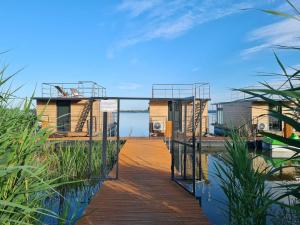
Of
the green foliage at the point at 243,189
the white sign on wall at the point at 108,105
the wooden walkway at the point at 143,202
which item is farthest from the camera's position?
the white sign on wall at the point at 108,105

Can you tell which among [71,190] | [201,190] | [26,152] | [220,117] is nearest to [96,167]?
[71,190]

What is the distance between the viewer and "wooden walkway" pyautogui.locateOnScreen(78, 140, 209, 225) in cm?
466

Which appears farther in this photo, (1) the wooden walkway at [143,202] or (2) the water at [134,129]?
(2) the water at [134,129]

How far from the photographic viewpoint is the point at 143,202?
5.52m

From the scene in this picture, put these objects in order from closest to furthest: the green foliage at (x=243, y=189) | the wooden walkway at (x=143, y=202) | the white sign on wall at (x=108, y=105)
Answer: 1. the green foliage at (x=243, y=189)
2. the wooden walkway at (x=143, y=202)
3. the white sign on wall at (x=108, y=105)

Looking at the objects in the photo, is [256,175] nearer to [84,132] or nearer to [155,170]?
[155,170]

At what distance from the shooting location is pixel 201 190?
8211 mm

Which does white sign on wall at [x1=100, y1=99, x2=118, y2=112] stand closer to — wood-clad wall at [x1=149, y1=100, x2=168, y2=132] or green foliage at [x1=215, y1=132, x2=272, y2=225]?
green foliage at [x1=215, y1=132, x2=272, y2=225]

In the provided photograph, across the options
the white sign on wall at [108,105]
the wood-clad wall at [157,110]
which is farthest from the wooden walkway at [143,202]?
the wood-clad wall at [157,110]

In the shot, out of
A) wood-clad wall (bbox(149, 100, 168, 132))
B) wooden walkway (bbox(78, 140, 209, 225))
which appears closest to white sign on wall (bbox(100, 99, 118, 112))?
wooden walkway (bbox(78, 140, 209, 225))

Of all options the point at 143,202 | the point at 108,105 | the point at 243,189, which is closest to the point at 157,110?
the point at 108,105

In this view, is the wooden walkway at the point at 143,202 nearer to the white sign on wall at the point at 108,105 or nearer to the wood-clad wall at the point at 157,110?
the white sign on wall at the point at 108,105

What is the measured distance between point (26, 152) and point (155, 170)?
608 centimetres

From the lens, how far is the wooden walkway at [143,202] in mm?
4656
